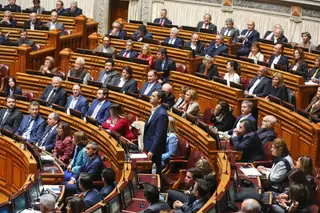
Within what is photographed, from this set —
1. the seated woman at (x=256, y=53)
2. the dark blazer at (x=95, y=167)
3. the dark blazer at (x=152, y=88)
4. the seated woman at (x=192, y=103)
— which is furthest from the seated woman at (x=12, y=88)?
the seated woman at (x=256, y=53)

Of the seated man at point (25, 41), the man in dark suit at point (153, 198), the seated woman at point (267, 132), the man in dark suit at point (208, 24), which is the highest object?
the man in dark suit at point (208, 24)

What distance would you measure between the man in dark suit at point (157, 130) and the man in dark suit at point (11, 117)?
2144mm

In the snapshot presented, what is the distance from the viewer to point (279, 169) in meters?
7.73

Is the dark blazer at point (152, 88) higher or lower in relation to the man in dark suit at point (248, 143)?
higher

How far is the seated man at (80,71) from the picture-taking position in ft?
38.2

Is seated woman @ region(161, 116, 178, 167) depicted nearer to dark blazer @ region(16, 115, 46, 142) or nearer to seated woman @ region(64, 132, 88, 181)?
seated woman @ region(64, 132, 88, 181)

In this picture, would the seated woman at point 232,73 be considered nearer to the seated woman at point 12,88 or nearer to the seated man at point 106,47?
the seated man at point 106,47

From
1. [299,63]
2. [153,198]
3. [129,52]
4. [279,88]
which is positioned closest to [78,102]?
[129,52]

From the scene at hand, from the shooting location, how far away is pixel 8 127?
397 inches

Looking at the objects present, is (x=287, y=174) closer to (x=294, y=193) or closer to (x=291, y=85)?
(x=294, y=193)

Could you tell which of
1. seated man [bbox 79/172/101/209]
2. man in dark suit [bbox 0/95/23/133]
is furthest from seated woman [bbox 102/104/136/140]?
seated man [bbox 79/172/101/209]

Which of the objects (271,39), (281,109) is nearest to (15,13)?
(271,39)

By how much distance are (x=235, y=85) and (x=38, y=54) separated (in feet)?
12.5

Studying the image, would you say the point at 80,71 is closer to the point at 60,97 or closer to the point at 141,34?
the point at 60,97
